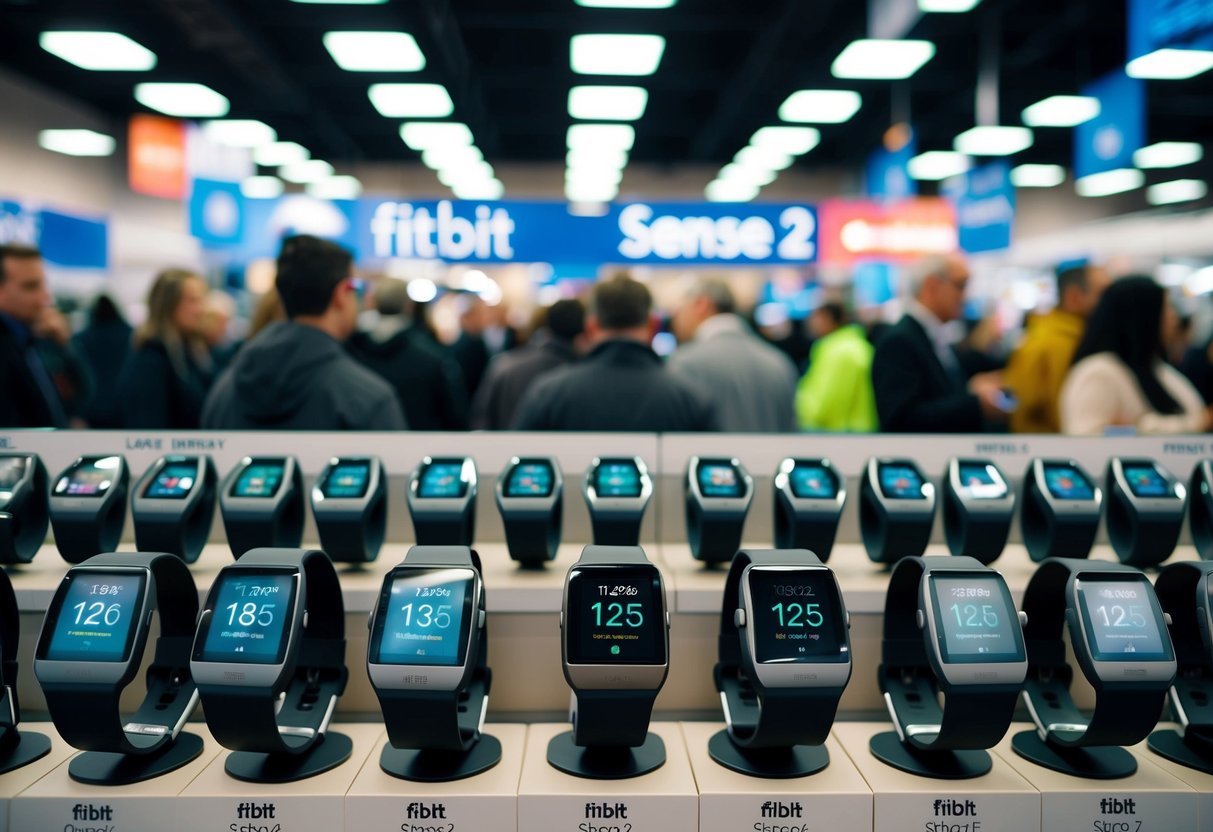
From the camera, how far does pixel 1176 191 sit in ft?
43.7

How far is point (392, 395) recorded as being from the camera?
250 centimetres

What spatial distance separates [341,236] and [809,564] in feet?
15.5

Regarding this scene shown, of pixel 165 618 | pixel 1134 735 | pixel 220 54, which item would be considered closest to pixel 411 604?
pixel 165 618

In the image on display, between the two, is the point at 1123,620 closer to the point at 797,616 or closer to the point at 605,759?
the point at 797,616

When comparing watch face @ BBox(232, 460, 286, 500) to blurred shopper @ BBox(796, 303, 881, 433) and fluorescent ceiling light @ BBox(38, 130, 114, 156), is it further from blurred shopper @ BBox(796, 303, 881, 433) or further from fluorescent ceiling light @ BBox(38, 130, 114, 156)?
fluorescent ceiling light @ BBox(38, 130, 114, 156)

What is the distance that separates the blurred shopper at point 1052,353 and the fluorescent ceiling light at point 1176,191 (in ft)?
36.1

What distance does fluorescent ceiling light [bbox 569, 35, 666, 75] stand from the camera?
22.2ft

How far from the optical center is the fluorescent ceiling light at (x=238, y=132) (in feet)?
30.8

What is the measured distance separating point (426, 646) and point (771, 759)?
0.62 m

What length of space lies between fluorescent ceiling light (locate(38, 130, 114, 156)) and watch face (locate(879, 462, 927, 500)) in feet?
35.0

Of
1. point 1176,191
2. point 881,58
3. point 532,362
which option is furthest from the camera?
point 1176,191

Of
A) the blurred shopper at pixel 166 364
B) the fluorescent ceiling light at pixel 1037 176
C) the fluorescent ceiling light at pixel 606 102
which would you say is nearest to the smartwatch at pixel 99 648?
the blurred shopper at pixel 166 364

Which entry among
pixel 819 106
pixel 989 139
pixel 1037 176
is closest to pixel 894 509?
pixel 989 139

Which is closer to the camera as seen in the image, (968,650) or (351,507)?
(968,650)
